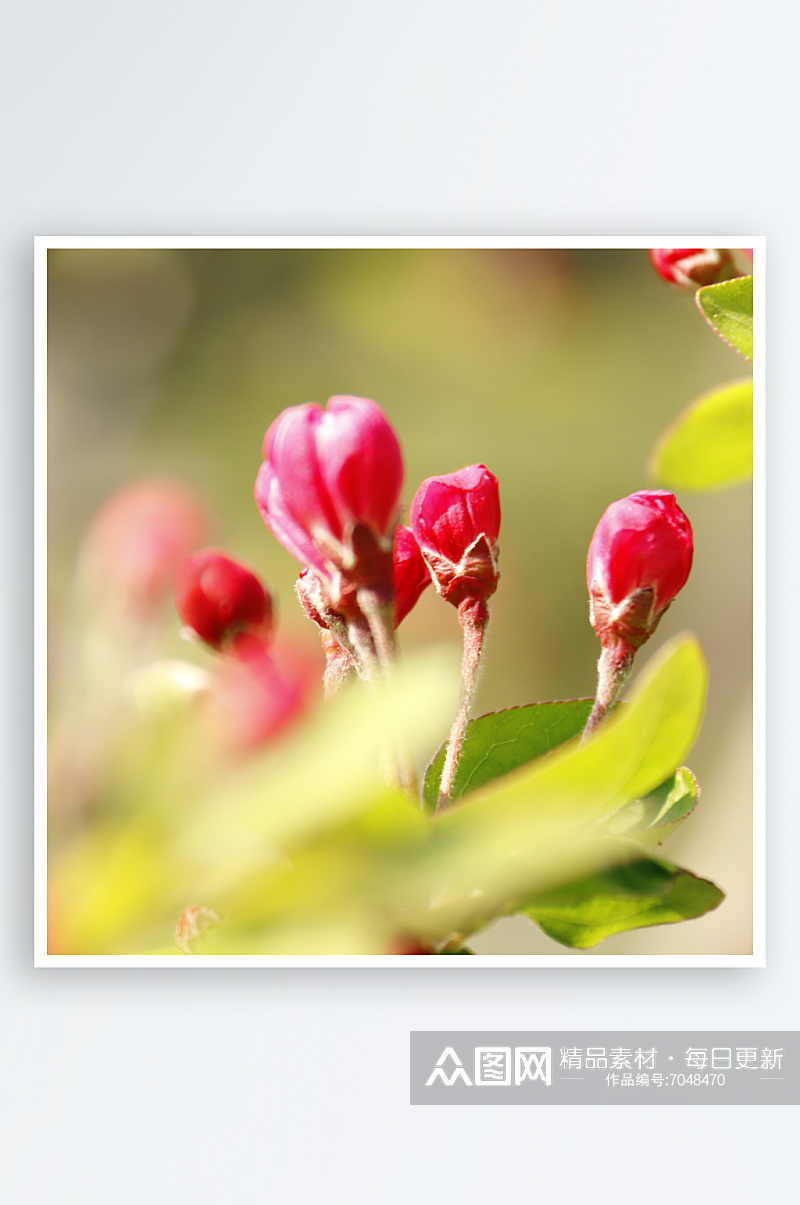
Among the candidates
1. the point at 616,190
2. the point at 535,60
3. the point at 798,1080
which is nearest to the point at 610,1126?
the point at 798,1080

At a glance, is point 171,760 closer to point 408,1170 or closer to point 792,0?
point 408,1170

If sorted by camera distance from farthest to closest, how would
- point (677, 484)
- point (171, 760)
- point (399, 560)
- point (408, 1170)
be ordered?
point (408, 1170) < point (677, 484) < point (399, 560) < point (171, 760)

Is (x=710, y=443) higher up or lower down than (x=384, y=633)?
higher up

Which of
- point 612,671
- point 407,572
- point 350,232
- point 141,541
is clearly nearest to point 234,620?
point 407,572

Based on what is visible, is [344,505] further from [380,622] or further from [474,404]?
[474,404]

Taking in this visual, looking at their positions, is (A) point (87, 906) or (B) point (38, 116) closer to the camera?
(A) point (87, 906)

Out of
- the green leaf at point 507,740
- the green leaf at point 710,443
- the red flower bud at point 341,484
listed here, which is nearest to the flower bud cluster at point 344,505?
the red flower bud at point 341,484
